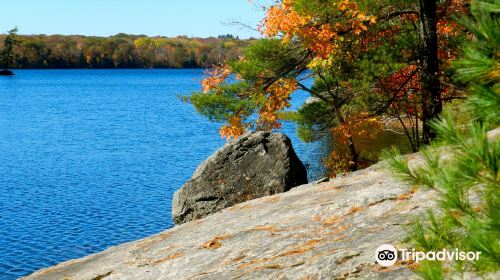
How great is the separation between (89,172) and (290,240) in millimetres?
30875

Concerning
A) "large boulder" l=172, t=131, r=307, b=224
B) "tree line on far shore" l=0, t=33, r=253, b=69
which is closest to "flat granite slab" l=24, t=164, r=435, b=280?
"large boulder" l=172, t=131, r=307, b=224

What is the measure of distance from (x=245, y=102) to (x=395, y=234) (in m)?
14.7

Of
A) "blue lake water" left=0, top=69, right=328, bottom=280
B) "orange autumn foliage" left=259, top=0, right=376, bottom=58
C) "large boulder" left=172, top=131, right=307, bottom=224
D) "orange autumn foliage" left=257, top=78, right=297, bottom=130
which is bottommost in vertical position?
"blue lake water" left=0, top=69, right=328, bottom=280

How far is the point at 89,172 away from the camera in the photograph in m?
38.4

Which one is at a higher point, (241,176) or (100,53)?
(100,53)

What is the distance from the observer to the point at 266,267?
27.9ft

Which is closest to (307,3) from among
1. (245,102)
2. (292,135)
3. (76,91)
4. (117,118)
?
(245,102)

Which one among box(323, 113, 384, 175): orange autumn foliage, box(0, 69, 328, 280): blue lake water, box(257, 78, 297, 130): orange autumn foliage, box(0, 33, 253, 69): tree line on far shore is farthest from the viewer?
box(0, 33, 253, 69): tree line on far shore

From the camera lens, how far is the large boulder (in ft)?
68.9

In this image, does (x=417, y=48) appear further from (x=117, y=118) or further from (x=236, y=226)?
(x=117, y=118)

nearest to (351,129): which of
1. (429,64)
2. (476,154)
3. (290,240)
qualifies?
(429,64)

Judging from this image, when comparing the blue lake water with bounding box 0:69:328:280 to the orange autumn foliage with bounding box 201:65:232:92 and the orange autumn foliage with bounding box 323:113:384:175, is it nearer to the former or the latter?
the orange autumn foliage with bounding box 201:65:232:92

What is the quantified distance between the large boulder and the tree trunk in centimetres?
561

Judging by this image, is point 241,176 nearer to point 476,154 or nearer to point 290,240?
point 290,240
